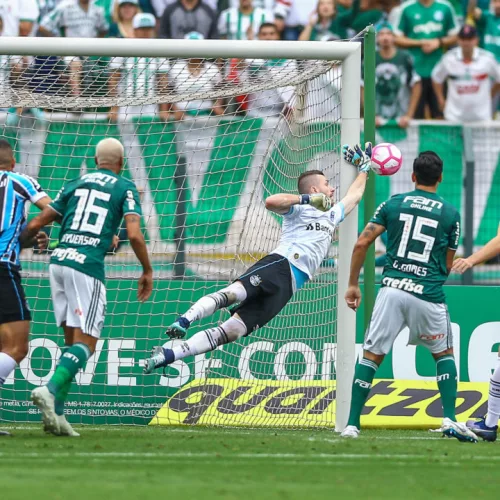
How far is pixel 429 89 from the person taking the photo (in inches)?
570

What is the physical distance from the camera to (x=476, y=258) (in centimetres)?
793

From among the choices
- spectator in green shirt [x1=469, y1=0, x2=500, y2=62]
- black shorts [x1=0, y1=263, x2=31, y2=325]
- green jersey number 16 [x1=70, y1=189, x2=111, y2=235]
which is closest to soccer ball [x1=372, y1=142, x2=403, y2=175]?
green jersey number 16 [x1=70, y1=189, x2=111, y2=235]

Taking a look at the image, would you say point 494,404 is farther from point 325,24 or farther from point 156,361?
point 325,24

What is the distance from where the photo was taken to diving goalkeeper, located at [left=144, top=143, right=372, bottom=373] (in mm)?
8680

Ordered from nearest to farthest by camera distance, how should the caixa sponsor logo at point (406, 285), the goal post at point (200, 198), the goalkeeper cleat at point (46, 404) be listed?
the goalkeeper cleat at point (46, 404)
the caixa sponsor logo at point (406, 285)
the goal post at point (200, 198)

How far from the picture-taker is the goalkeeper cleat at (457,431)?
26.0ft

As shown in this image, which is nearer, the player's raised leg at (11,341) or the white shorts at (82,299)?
the white shorts at (82,299)

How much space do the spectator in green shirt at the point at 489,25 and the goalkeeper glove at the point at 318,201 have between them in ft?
23.5

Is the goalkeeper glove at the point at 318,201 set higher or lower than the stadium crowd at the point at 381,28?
lower

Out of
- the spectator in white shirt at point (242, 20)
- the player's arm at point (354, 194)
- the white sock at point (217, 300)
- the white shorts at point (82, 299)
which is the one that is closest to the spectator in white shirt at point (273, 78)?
the player's arm at point (354, 194)

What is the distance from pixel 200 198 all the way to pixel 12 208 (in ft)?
10.3

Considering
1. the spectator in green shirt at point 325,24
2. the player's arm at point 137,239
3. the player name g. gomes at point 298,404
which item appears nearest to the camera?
the player's arm at point 137,239

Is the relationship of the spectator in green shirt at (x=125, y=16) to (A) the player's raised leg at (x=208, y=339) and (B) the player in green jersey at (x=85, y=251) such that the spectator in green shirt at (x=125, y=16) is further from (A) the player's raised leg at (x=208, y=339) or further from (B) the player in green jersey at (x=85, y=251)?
(B) the player in green jersey at (x=85, y=251)

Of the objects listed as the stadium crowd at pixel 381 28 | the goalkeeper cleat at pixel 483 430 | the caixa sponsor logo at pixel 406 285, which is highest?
the stadium crowd at pixel 381 28
